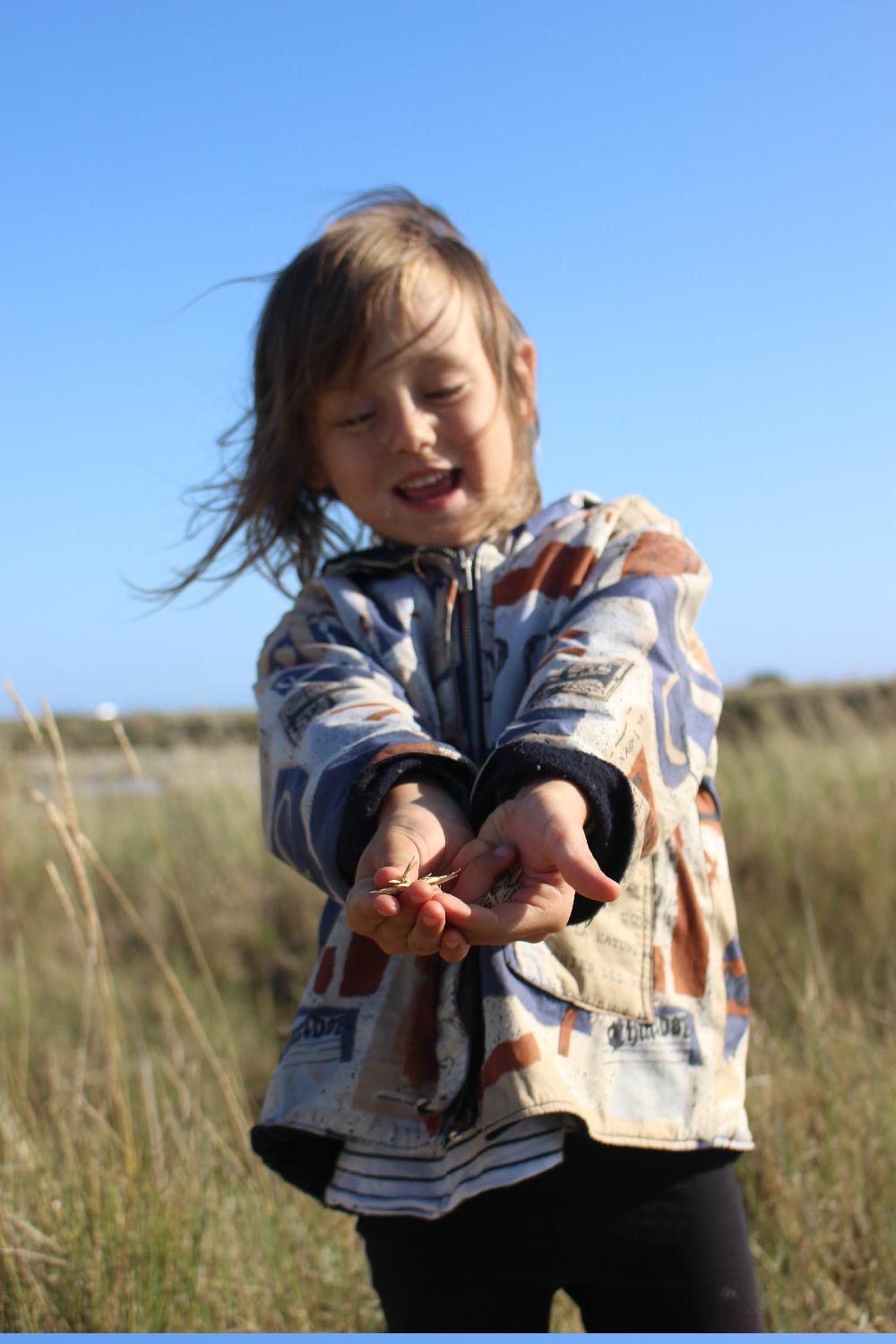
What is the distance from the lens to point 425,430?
168 centimetres

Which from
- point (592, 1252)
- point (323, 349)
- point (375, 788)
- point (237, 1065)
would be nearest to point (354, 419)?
point (323, 349)

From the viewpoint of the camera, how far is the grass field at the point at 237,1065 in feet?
6.52

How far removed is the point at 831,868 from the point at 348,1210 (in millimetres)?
3907

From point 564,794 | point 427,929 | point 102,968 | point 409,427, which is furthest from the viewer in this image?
point 102,968

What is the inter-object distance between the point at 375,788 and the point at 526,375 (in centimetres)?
99

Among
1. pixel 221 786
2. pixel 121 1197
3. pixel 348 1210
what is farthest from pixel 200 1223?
pixel 221 786

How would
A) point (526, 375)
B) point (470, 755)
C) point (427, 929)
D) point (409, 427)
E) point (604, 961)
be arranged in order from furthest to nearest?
point (526, 375) → point (409, 427) → point (470, 755) → point (604, 961) → point (427, 929)

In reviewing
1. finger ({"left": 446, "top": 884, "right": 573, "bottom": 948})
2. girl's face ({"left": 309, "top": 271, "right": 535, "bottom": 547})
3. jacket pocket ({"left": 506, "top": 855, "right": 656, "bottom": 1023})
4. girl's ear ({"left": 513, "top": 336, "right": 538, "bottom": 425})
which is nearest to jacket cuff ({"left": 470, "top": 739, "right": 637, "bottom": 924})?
finger ({"left": 446, "top": 884, "right": 573, "bottom": 948})

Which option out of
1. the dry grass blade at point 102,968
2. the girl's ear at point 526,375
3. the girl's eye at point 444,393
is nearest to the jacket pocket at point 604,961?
the girl's eye at point 444,393

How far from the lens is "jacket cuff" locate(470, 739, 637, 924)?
3.62ft

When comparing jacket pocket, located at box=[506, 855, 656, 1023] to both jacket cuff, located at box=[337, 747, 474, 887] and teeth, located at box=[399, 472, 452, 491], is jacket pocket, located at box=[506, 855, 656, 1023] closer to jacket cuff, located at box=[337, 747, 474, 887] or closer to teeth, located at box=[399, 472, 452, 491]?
jacket cuff, located at box=[337, 747, 474, 887]

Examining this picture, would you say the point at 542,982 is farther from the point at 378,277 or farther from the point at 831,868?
the point at 831,868

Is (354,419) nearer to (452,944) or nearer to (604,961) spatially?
(604,961)

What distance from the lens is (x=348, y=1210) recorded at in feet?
4.63
